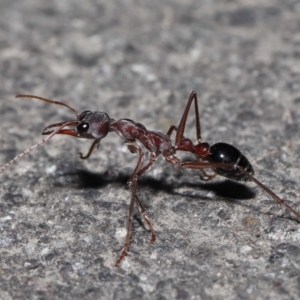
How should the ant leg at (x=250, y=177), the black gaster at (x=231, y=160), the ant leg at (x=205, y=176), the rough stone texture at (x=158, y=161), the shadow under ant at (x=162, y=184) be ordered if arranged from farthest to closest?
the ant leg at (x=205, y=176)
the shadow under ant at (x=162, y=184)
the black gaster at (x=231, y=160)
the ant leg at (x=250, y=177)
the rough stone texture at (x=158, y=161)

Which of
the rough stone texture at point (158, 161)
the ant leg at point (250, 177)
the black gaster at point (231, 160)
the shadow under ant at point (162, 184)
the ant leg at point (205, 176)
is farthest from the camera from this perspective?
the ant leg at point (205, 176)

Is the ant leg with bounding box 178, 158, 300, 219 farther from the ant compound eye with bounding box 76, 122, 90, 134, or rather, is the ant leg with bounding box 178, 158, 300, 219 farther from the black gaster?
the ant compound eye with bounding box 76, 122, 90, 134

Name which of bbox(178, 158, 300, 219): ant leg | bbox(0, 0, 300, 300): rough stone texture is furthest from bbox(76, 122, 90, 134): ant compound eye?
bbox(178, 158, 300, 219): ant leg

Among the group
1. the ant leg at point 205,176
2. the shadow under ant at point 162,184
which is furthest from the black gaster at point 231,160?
the ant leg at point 205,176

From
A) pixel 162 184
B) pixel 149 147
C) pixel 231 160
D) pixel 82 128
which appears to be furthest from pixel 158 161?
pixel 82 128

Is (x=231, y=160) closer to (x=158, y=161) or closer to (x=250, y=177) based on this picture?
(x=250, y=177)

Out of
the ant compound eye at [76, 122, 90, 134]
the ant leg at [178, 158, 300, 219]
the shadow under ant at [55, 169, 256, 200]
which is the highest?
the ant compound eye at [76, 122, 90, 134]

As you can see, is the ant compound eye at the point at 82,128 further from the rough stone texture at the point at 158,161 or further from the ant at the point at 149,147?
the rough stone texture at the point at 158,161
